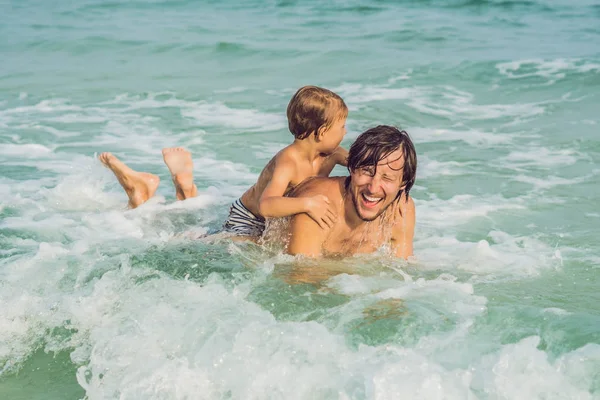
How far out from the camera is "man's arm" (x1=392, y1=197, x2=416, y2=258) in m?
4.96

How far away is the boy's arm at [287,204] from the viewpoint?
15.8 ft

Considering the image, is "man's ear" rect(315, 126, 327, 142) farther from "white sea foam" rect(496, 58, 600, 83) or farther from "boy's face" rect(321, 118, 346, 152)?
"white sea foam" rect(496, 58, 600, 83)

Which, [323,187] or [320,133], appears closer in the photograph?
[323,187]

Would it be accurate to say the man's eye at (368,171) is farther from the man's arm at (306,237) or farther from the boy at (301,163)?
the man's arm at (306,237)

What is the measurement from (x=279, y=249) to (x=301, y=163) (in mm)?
596

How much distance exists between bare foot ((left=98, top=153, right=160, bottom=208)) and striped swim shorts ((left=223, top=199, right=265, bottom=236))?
125 centimetres

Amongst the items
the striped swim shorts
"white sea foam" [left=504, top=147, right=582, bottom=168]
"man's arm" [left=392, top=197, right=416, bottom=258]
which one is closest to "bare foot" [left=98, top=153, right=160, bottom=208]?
the striped swim shorts

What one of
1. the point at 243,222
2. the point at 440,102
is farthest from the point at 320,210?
the point at 440,102

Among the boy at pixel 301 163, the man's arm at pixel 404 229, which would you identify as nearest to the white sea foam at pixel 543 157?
the boy at pixel 301 163

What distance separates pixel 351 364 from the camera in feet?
12.4

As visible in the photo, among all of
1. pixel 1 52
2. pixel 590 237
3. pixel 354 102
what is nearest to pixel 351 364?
pixel 590 237

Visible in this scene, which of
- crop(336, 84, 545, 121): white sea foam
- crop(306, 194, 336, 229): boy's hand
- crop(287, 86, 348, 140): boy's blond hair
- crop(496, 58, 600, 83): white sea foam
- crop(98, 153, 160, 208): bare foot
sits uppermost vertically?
crop(287, 86, 348, 140): boy's blond hair

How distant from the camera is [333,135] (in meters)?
5.32

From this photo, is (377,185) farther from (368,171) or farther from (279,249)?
(279,249)
